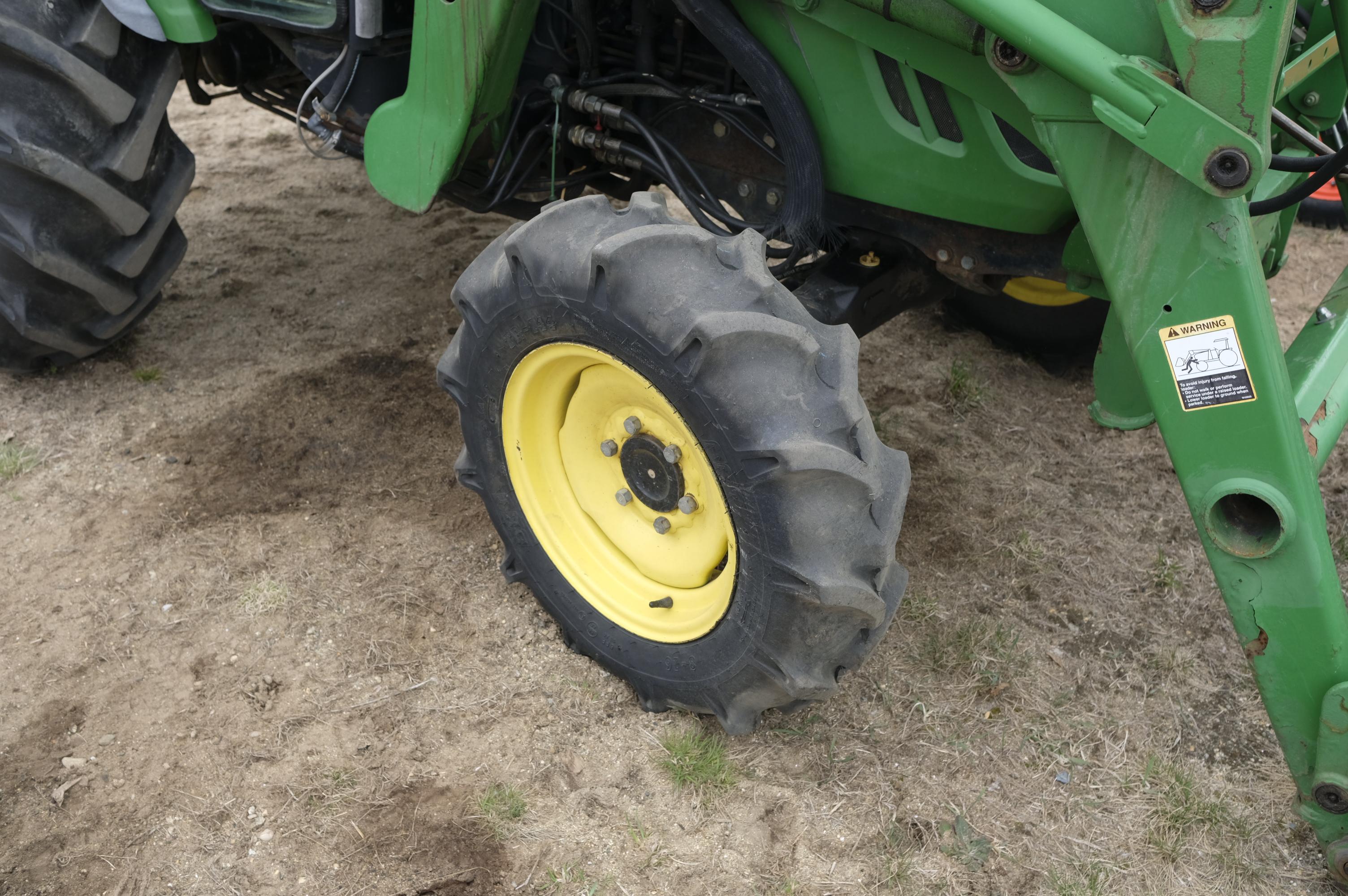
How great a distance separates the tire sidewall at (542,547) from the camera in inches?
74.1

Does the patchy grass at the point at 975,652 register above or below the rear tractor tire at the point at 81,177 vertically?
below

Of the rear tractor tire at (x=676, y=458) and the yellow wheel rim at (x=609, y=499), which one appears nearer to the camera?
the rear tractor tire at (x=676, y=458)

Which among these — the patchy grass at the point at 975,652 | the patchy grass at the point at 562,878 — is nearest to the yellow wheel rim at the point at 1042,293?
the patchy grass at the point at 975,652

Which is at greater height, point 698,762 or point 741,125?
point 741,125

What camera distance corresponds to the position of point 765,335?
71.3 inches

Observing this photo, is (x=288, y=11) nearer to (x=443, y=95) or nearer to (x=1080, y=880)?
(x=443, y=95)

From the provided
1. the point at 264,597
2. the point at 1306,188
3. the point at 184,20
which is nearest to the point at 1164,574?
the point at 1306,188

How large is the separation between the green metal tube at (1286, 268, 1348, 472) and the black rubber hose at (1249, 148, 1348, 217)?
0.80 ft

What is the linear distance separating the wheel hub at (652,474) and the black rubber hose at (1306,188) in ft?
3.73

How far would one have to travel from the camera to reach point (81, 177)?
2682 mm

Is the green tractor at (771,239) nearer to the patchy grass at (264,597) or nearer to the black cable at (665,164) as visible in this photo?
the black cable at (665,164)

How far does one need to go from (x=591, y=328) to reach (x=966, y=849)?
120cm

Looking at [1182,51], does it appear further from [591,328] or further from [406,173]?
[406,173]

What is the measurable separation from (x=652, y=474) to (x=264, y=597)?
105cm
